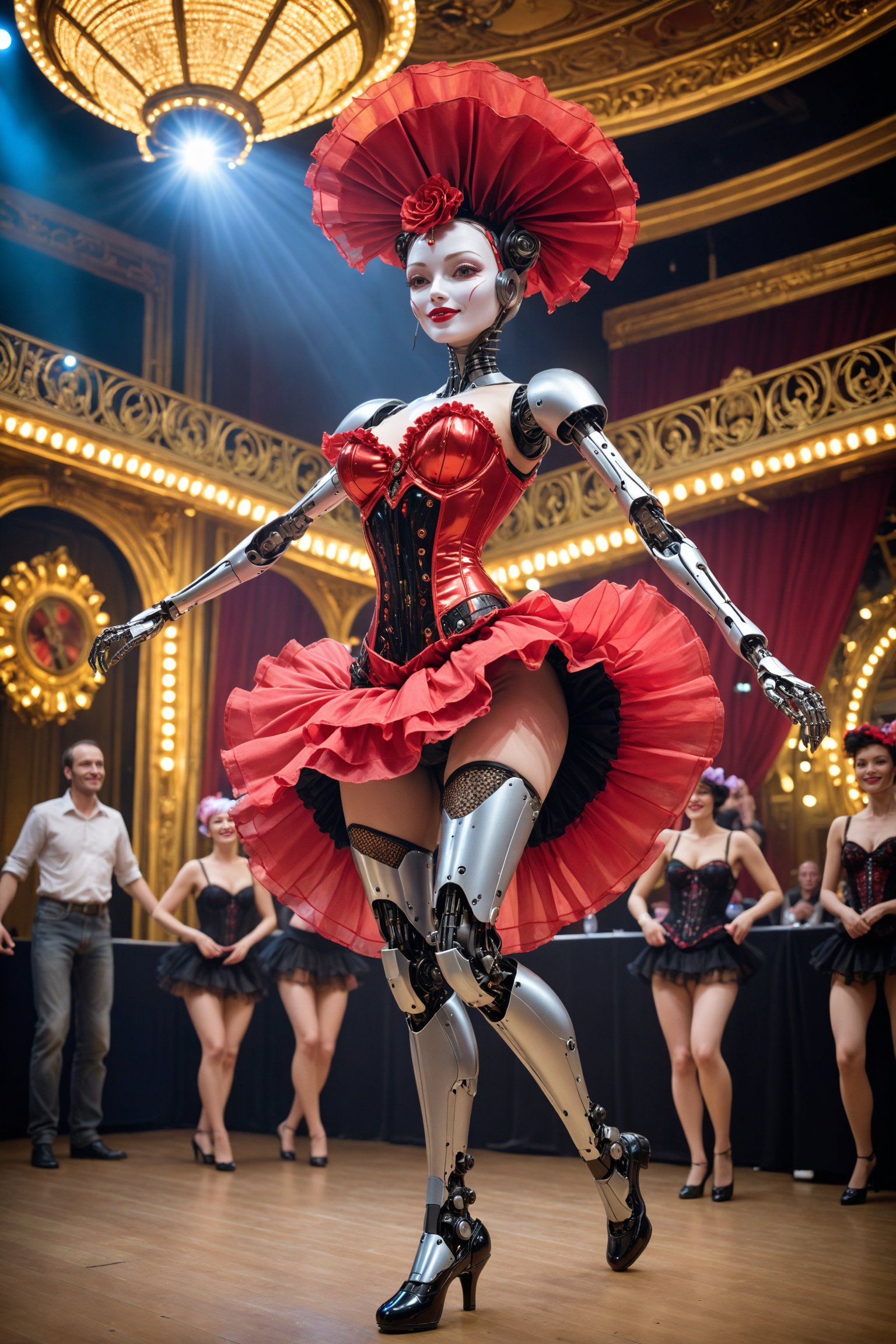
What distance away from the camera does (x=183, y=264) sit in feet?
36.8

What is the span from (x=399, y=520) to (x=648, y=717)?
2.03 ft

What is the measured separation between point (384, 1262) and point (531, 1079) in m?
2.91

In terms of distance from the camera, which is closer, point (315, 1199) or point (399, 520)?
point (399, 520)

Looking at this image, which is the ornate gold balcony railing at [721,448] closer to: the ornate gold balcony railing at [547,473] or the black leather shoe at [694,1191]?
the ornate gold balcony railing at [547,473]

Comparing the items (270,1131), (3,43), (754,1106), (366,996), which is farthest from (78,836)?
(3,43)

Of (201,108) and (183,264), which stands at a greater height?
(183,264)

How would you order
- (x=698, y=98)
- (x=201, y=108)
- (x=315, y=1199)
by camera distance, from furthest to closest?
(x=698, y=98), (x=201, y=108), (x=315, y=1199)

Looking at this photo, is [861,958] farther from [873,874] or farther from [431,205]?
[431,205]

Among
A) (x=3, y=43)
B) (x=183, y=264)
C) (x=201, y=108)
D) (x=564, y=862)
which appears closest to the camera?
(x=564, y=862)

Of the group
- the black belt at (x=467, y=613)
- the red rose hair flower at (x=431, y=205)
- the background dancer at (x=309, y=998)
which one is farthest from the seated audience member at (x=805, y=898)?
the red rose hair flower at (x=431, y=205)

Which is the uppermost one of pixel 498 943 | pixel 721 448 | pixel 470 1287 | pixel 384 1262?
pixel 721 448

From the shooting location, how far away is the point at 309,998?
5.40 metres

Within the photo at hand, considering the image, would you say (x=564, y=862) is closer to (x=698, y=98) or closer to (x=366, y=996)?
(x=366, y=996)

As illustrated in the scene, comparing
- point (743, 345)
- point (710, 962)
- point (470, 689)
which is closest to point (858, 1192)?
point (710, 962)
